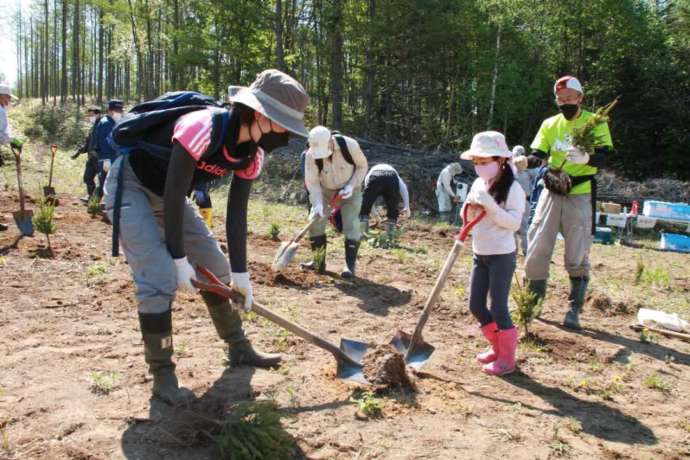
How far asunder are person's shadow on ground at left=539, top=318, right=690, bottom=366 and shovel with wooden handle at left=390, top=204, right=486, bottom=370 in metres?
1.70

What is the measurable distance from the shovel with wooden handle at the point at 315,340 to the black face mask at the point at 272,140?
859mm

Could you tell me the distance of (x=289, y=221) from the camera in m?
11.9

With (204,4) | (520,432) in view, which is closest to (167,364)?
(520,432)

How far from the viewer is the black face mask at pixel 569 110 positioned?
16.7 ft

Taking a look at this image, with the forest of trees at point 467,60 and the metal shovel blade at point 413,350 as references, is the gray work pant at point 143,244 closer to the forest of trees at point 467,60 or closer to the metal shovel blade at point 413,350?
the metal shovel blade at point 413,350

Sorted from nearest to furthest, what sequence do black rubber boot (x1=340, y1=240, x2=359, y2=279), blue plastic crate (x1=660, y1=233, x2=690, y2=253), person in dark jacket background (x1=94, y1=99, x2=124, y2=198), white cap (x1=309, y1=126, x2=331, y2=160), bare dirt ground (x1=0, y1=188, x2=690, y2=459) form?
bare dirt ground (x1=0, y1=188, x2=690, y2=459) → white cap (x1=309, y1=126, x2=331, y2=160) → black rubber boot (x1=340, y1=240, x2=359, y2=279) → person in dark jacket background (x1=94, y1=99, x2=124, y2=198) → blue plastic crate (x1=660, y1=233, x2=690, y2=253)

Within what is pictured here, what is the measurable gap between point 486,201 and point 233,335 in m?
1.91

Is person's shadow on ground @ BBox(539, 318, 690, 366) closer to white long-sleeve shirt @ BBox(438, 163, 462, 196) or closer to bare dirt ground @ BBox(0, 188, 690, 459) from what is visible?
bare dirt ground @ BBox(0, 188, 690, 459)

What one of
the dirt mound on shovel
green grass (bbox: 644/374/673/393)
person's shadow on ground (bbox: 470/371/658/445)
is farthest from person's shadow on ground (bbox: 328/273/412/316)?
green grass (bbox: 644/374/673/393)

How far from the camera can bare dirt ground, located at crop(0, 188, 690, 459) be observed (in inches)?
116

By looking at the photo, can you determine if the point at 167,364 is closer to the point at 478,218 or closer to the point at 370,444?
the point at 370,444

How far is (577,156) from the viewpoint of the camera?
4.85 m

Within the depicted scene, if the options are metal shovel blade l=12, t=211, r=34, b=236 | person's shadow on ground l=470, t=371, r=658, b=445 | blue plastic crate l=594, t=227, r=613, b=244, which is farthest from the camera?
blue plastic crate l=594, t=227, r=613, b=244

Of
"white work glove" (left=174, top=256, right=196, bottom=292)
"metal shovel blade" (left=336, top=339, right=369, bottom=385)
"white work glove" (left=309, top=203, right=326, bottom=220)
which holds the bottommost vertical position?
"metal shovel blade" (left=336, top=339, right=369, bottom=385)
